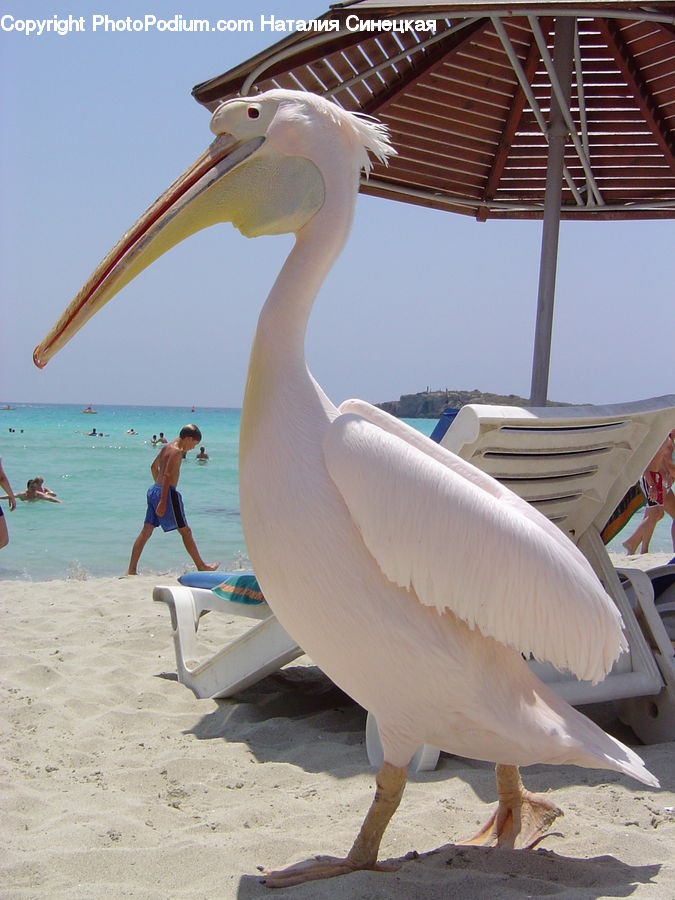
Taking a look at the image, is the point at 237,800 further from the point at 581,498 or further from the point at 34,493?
the point at 34,493

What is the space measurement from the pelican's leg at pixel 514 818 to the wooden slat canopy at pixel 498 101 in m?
2.69

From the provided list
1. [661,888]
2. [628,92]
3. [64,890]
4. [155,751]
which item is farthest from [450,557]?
[628,92]

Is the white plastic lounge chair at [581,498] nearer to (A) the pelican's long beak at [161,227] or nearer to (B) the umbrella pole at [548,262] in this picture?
(A) the pelican's long beak at [161,227]

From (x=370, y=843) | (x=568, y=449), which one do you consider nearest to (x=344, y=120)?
(x=568, y=449)

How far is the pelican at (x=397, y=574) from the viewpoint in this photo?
1.79 meters

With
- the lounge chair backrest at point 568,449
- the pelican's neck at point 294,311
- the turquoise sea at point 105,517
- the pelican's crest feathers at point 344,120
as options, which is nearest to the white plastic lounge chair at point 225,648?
the lounge chair backrest at point 568,449

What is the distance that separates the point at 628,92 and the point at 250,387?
3.87m

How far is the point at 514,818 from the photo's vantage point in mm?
2086

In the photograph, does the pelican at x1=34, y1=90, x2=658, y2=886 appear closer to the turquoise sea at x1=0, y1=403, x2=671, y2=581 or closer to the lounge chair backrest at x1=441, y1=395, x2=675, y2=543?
the lounge chair backrest at x1=441, y1=395, x2=675, y2=543

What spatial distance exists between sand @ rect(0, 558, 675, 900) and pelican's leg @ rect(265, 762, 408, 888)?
0.12ft

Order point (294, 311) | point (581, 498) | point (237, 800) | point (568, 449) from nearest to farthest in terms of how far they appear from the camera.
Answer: point (294, 311) → point (237, 800) → point (568, 449) → point (581, 498)

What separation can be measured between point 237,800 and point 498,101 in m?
4.20

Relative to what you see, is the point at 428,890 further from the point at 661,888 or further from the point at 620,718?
the point at 620,718

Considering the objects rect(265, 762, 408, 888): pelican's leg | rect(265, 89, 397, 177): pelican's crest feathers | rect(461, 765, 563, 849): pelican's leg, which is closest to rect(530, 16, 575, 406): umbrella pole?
rect(265, 89, 397, 177): pelican's crest feathers
